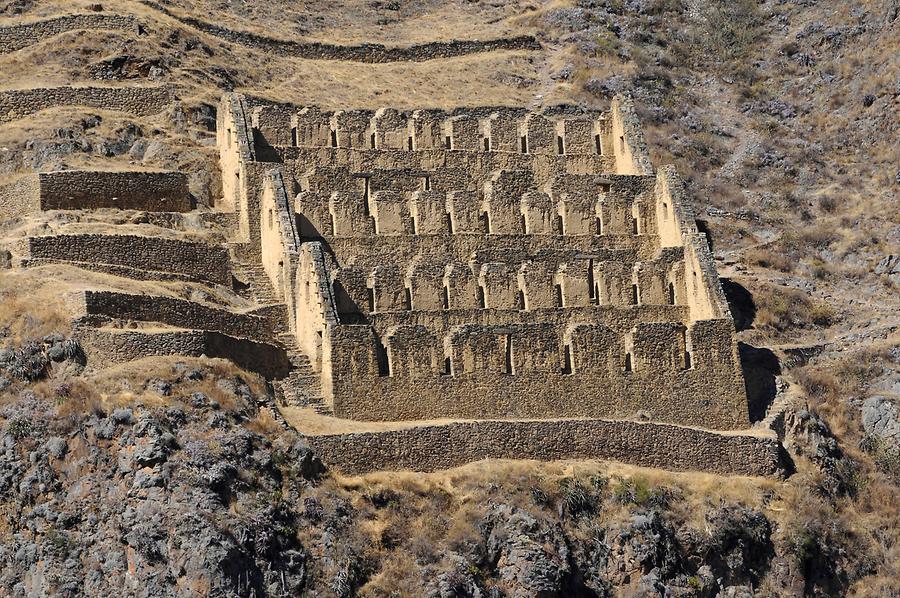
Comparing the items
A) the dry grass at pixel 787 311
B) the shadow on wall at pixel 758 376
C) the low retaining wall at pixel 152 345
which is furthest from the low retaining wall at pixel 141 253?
the dry grass at pixel 787 311

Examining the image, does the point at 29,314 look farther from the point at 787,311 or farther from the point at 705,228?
the point at 705,228

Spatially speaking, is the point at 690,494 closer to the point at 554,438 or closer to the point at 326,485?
the point at 554,438

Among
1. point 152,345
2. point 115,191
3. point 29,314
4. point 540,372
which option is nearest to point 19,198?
point 115,191

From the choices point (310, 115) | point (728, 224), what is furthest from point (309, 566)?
point (728, 224)

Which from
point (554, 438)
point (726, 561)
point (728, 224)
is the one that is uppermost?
point (728, 224)

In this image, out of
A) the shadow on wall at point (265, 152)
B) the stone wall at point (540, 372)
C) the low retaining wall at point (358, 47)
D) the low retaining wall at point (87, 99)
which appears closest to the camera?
the stone wall at point (540, 372)

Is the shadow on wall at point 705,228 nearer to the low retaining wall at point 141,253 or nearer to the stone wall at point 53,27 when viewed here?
the low retaining wall at point 141,253

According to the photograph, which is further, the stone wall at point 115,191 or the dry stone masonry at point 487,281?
the stone wall at point 115,191

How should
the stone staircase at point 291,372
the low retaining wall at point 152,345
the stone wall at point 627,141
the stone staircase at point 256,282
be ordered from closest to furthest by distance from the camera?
the low retaining wall at point 152,345 → the stone staircase at point 291,372 → the stone staircase at point 256,282 → the stone wall at point 627,141
